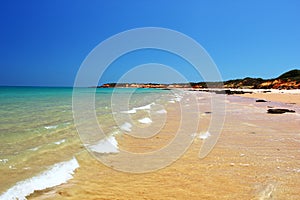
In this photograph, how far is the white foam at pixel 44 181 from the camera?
480 cm

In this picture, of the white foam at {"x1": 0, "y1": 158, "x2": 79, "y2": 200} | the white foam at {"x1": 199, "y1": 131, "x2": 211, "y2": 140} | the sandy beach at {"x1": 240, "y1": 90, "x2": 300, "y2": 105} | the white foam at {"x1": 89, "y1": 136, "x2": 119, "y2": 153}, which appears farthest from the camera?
the sandy beach at {"x1": 240, "y1": 90, "x2": 300, "y2": 105}

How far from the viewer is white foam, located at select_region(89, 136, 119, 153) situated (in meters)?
8.43

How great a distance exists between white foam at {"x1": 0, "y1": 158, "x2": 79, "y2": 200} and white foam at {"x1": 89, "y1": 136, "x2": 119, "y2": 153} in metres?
1.73

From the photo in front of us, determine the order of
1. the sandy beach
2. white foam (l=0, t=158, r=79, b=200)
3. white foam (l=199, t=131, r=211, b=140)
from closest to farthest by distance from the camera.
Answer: white foam (l=0, t=158, r=79, b=200) → white foam (l=199, t=131, r=211, b=140) → the sandy beach

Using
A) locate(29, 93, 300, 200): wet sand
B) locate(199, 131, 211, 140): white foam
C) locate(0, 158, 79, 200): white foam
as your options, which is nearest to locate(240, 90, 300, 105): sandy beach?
locate(199, 131, 211, 140): white foam

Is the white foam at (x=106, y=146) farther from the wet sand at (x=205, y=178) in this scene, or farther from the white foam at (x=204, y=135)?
the white foam at (x=204, y=135)

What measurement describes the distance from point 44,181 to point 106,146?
3.63 meters

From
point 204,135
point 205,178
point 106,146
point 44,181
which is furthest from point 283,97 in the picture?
point 44,181

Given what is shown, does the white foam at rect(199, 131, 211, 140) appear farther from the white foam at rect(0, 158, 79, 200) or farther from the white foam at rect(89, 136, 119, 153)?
the white foam at rect(0, 158, 79, 200)

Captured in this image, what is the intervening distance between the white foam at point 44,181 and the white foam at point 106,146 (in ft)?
5.67

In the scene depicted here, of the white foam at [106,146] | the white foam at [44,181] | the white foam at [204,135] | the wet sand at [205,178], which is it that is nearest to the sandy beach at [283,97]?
the white foam at [204,135]

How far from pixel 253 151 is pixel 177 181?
12.2 feet

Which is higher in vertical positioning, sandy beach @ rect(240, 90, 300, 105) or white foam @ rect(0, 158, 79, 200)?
sandy beach @ rect(240, 90, 300, 105)

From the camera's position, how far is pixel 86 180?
562cm
